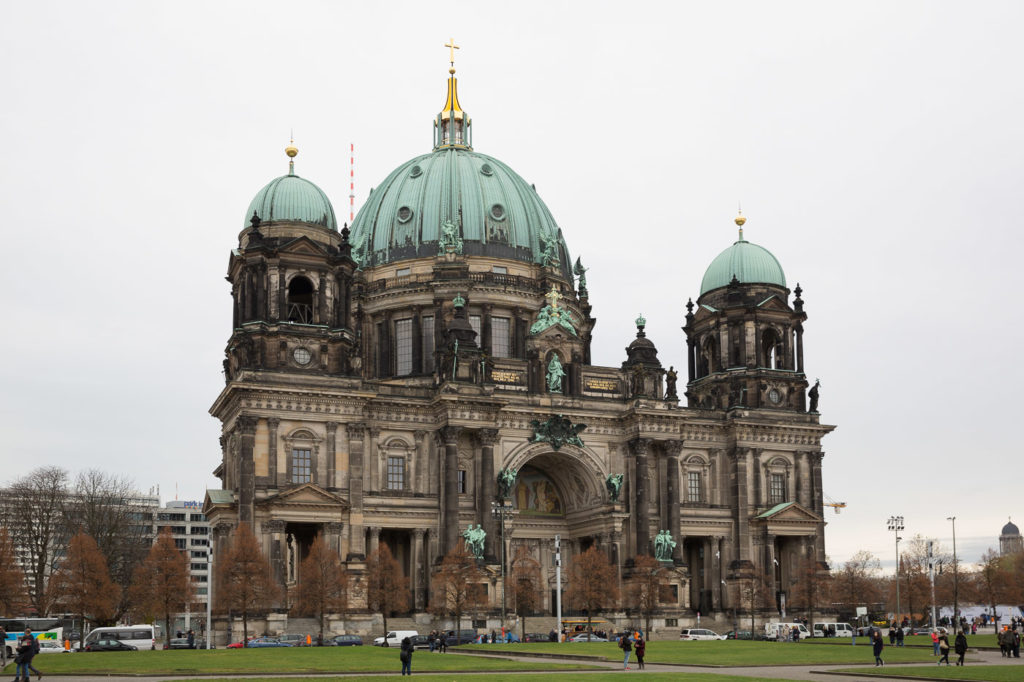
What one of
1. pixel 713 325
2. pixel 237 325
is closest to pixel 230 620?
pixel 237 325

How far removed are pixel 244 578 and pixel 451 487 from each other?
18.2 metres

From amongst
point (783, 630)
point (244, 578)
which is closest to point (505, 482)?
point (783, 630)

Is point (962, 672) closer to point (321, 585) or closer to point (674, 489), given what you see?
point (321, 585)

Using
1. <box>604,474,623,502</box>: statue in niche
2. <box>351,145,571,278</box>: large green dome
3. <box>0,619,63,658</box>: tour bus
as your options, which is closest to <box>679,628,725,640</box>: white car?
<box>604,474,623,502</box>: statue in niche

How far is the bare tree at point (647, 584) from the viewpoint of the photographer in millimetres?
86875

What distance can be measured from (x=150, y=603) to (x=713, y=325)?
160 feet

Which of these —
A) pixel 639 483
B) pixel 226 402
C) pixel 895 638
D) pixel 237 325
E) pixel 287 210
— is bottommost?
pixel 895 638

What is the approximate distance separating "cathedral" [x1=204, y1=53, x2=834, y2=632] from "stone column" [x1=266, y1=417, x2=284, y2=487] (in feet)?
0.33

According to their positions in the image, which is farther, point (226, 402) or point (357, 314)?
point (357, 314)

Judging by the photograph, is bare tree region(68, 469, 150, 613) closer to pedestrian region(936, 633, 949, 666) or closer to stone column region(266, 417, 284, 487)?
stone column region(266, 417, 284, 487)

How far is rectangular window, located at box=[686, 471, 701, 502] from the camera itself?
319ft

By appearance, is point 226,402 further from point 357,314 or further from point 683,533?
point 683,533

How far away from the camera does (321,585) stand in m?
76.8

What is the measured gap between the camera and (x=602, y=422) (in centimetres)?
9475
